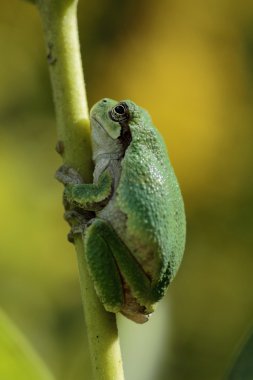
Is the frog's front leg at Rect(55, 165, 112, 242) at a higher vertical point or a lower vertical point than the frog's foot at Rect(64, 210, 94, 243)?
higher

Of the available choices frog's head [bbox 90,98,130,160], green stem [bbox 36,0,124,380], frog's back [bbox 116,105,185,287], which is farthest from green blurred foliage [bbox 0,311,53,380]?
frog's head [bbox 90,98,130,160]

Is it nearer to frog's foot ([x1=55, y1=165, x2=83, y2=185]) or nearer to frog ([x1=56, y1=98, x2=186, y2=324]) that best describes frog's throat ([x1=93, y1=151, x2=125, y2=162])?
frog ([x1=56, y1=98, x2=186, y2=324])

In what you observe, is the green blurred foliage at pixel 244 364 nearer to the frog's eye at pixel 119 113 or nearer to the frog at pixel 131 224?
the frog at pixel 131 224

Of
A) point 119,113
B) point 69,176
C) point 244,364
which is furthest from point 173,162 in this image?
point 244,364

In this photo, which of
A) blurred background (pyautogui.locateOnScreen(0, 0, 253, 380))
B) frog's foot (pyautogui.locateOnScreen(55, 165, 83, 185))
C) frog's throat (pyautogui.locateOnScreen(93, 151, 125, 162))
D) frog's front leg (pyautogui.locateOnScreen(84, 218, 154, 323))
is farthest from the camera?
blurred background (pyautogui.locateOnScreen(0, 0, 253, 380))

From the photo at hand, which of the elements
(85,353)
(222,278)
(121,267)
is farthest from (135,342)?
(222,278)

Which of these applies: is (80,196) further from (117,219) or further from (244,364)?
(244,364)

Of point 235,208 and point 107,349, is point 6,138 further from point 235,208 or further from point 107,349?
point 107,349
